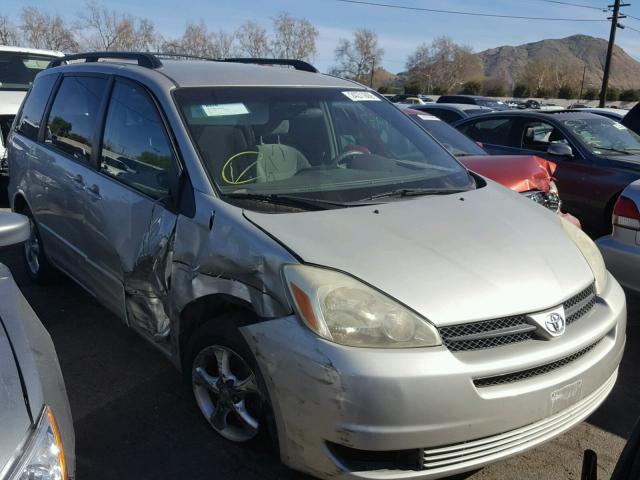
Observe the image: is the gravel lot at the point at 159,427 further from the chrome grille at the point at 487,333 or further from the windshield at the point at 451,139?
the windshield at the point at 451,139

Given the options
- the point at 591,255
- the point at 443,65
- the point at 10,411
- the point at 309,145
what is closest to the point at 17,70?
the point at 309,145

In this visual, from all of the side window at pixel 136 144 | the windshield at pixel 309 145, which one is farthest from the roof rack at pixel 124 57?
the windshield at pixel 309 145

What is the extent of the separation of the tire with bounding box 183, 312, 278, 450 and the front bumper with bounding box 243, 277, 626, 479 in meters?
0.10

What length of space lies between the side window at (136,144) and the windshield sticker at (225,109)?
0.81 feet

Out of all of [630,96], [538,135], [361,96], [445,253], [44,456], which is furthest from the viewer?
[630,96]

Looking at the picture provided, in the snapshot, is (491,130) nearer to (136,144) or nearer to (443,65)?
(136,144)

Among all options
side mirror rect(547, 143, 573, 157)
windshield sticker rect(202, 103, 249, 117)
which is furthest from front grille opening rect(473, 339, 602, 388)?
side mirror rect(547, 143, 573, 157)

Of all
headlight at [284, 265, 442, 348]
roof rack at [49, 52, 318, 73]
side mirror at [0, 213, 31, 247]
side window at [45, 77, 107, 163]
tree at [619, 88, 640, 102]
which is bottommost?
tree at [619, 88, 640, 102]

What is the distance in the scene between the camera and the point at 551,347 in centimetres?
226

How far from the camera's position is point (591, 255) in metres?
2.91

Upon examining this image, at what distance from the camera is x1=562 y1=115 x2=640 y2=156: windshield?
677 centimetres

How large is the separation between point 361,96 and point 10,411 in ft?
9.46

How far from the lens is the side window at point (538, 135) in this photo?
7.20m

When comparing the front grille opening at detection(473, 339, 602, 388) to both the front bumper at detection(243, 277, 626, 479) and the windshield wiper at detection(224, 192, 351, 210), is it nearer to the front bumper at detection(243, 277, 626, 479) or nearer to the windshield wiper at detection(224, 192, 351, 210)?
the front bumper at detection(243, 277, 626, 479)
